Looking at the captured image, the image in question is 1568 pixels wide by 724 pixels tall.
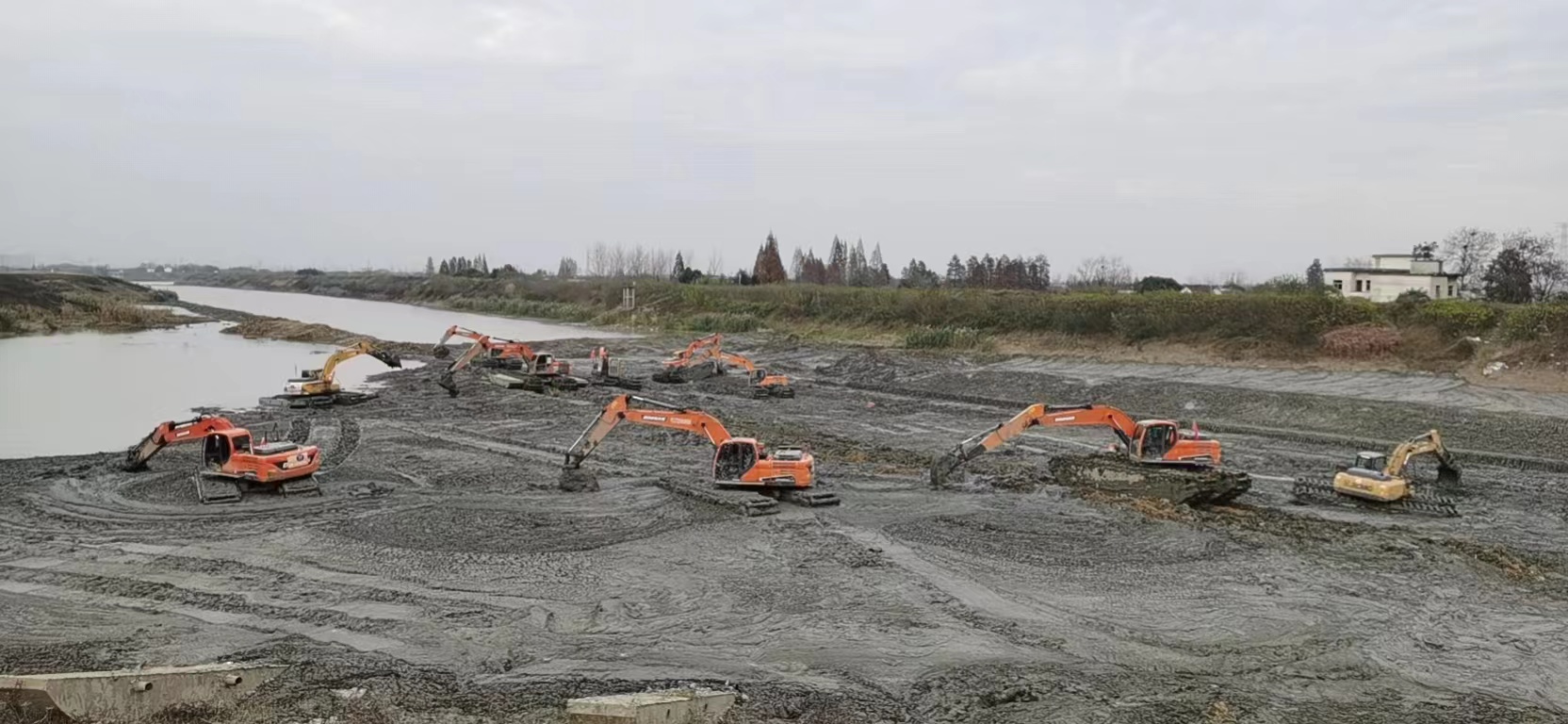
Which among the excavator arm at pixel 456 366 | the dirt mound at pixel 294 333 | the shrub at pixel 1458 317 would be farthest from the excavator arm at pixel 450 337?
the shrub at pixel 1458 317

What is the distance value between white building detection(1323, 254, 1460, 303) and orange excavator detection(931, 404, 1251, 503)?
111ft

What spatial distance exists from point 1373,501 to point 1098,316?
24300mm

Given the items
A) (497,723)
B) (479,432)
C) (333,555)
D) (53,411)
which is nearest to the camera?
(497,723)

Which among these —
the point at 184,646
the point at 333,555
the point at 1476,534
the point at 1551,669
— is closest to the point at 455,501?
the point at 333,555

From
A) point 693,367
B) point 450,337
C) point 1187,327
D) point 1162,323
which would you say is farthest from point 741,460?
point 1162,323

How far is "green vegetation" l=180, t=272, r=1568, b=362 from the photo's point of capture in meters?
31.2

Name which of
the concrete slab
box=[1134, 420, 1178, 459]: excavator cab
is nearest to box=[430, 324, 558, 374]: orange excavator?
box=[1134, 420, 1178, 459]: excavator cab

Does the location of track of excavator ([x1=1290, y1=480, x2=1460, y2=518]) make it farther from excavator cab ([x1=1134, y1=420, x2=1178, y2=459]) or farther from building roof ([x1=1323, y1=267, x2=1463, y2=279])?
building roof ([x1=1323, y1=267, x2=1463, y2=279])

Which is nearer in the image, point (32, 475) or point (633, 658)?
point (633, 658)

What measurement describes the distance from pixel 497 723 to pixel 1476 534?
13.4 metres

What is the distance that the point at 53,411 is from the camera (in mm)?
25938

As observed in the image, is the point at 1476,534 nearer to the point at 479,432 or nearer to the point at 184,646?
the point at 184,646

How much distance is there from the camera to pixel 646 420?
15805 mm

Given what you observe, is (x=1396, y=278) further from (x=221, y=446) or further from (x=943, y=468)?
(x=221, y=446)
